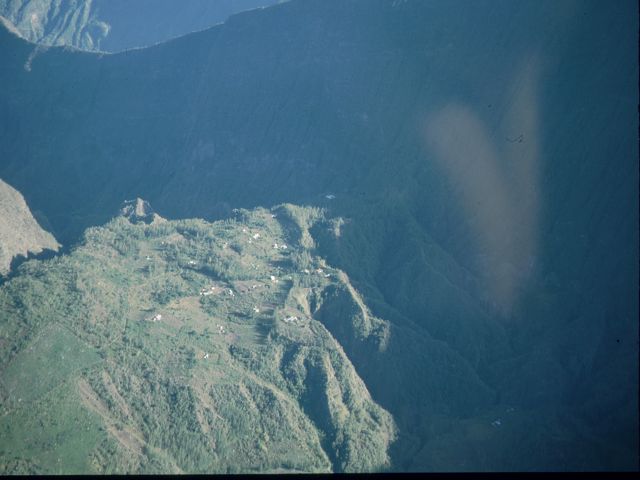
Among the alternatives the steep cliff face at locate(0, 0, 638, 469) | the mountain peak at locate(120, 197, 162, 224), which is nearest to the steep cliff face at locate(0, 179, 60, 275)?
the steep cliff face at locate(0, 0, 638, 469)

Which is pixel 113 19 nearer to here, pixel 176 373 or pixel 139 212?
pixel 139 212

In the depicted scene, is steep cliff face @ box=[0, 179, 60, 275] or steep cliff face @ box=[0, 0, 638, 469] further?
steep cliff face @ box=[0, 179, 60, 275]

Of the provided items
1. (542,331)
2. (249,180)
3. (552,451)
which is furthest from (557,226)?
(249,180)

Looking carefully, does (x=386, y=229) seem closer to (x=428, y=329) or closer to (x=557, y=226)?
(x=428, y=329)

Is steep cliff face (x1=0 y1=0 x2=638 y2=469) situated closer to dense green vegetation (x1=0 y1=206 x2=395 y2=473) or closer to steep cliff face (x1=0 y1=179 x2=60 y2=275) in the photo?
dense green vegetation (x1=0 y1=206 x2=395 y2=473)

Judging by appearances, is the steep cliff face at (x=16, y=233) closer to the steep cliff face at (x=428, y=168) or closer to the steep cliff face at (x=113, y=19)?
the steep cliff face at (x=428, y=168)

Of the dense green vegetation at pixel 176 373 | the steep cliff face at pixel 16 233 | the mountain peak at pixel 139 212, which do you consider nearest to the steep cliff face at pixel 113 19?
the mountain peak at pixel 139 212
